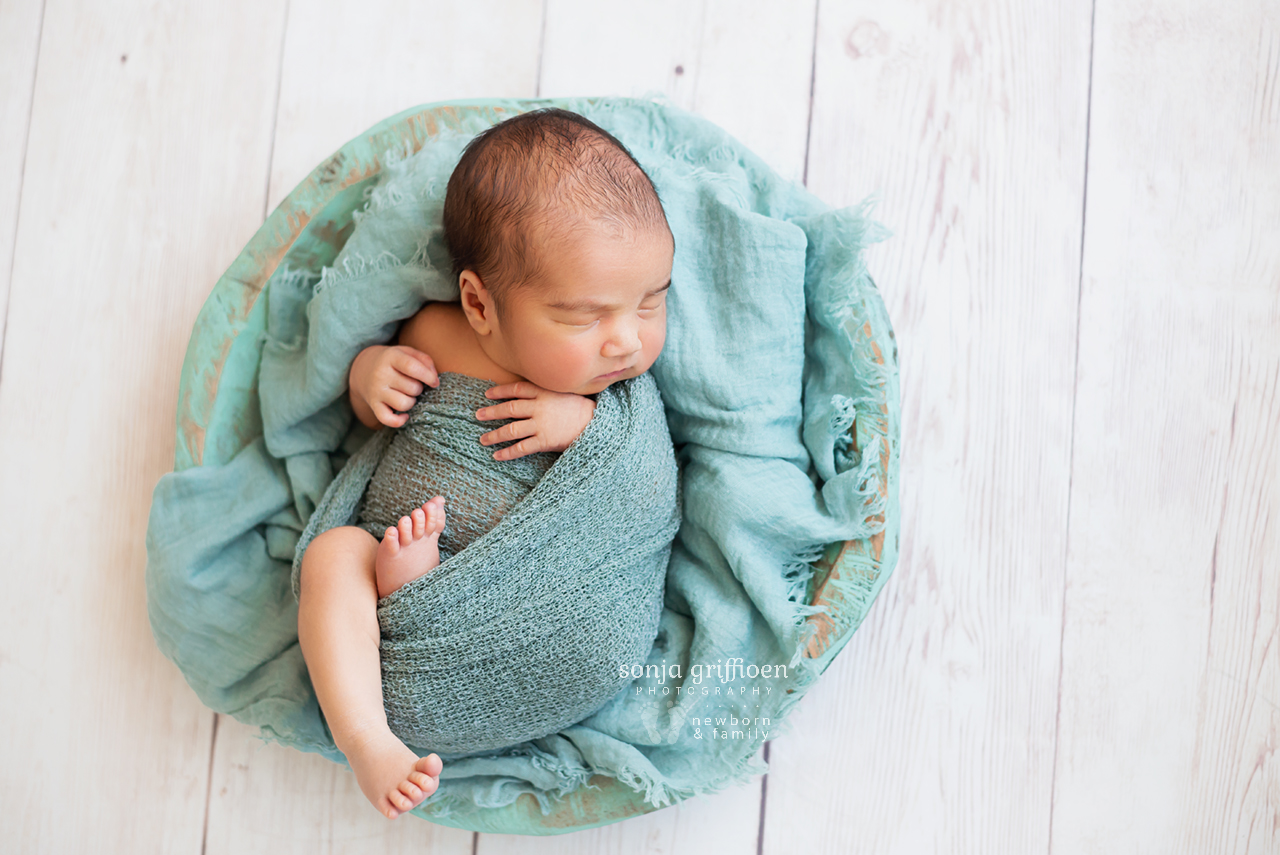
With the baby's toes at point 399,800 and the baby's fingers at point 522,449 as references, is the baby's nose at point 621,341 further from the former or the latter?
the baby's toes at point 399,800

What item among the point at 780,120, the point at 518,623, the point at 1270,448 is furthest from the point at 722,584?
the point at 1270,448

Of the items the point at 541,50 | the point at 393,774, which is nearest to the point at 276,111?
the point at 541,50

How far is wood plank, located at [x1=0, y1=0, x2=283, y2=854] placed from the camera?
3.68 ft

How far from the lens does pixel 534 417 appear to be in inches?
36.1

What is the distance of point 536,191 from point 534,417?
0.77 ft

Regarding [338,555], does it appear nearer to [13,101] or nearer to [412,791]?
[412,791]

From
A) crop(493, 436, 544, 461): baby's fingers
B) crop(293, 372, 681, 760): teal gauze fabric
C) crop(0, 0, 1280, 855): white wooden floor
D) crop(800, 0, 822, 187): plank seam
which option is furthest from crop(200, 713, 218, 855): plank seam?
crop(800, 0, 822, 187): plank seam

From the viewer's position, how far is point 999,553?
1089 mm

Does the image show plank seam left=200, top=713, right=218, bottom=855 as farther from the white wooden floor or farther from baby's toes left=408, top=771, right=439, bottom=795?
baby's toes left=408, top=771, right=439, bottom=795

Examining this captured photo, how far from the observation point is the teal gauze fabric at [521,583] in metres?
0.90

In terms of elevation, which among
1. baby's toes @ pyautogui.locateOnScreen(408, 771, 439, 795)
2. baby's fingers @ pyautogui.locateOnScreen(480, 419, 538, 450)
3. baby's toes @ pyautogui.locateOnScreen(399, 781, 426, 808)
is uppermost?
baby's fingers @ pyautogui.locateOnScreen(480, 419, 538, 450)

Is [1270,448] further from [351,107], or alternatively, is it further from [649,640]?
[351,107]

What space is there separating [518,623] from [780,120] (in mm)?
736

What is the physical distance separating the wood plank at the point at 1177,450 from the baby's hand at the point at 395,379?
0.81 m
